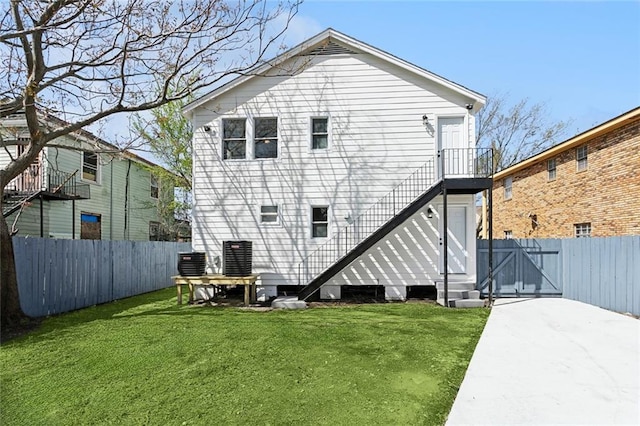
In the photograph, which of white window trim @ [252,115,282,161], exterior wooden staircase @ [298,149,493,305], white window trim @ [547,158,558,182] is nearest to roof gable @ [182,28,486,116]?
white window trim @ [252,115,282,161]

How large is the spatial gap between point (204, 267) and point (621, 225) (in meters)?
12.0

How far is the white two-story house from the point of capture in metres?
9.77

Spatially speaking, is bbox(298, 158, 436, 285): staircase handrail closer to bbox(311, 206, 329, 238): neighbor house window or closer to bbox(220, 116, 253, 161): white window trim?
bbox(311, 206, 329, 238): neighbor house window

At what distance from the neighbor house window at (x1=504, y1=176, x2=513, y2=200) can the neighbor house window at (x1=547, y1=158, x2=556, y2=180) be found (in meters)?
2.69

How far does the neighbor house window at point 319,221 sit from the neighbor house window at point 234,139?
2.67 meters

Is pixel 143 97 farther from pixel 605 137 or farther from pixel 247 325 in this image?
pixel 605 137

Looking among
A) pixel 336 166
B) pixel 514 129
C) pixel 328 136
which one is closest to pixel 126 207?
pixel 328 136

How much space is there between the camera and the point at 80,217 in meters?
16.4

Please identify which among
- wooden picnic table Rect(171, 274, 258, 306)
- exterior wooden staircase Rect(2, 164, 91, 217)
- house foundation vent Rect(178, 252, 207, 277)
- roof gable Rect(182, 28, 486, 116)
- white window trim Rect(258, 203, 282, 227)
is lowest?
wooden picnic table Rect(171, 274, 258, 306)

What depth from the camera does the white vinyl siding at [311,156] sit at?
32.5 ft

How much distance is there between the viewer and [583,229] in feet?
41.0

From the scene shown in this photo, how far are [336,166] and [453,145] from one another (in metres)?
Answer: 3.22

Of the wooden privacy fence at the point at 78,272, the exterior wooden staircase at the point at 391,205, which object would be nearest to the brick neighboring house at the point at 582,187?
the exterior wooden staircase at the point at 391,205

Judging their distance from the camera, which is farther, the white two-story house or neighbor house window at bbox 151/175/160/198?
neighbor house window at bbox 151/175/160/198
